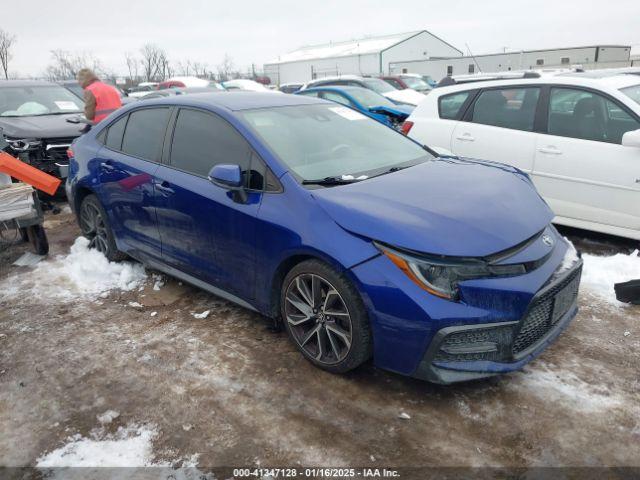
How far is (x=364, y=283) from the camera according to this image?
280 cm

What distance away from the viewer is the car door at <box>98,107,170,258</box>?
4.23 meters

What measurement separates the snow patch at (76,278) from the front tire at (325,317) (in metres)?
2.07

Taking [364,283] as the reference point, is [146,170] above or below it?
above

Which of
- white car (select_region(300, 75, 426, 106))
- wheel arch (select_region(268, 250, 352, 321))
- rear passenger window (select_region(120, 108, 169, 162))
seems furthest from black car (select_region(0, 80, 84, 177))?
white car (select_region(300, 75, 426, 106))

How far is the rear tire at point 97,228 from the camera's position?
497 centimetres

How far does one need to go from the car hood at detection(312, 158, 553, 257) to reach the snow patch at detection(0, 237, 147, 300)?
100 inches

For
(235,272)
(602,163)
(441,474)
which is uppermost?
(602,163)

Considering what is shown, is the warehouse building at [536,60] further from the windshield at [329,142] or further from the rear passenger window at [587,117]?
the windshield at [329,142]

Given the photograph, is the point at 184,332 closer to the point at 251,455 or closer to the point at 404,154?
the point at 251,455

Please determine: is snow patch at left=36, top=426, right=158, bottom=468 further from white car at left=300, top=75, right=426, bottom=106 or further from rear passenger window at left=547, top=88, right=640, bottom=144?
white car at left=300, top=75, right=426, bottom=106

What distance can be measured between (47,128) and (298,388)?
20.7 ft

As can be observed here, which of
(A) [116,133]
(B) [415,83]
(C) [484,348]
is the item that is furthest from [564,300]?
(B) [415,83]

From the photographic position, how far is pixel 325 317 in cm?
313

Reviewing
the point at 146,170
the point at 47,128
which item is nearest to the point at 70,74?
the point at 47,128
